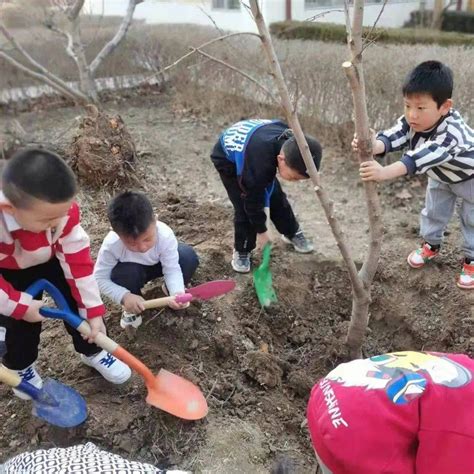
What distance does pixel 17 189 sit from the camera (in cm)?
171

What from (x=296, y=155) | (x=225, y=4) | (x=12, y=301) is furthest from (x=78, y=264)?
(x=225, y=4)

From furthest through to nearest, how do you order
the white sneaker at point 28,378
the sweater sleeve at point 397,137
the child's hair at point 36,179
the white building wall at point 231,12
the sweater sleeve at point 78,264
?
1. the white building wall at point 231,12
2. the sweater sleeve at point 397,137
3. the white sneaker at point 28,378
4. the sweater sleeve at point 78,264
5. the child's hair at point 36,179

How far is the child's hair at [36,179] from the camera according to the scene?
169 centimetres

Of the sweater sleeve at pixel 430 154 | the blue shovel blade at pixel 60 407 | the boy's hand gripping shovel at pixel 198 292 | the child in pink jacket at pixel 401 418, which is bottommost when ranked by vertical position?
the blue shovel blade at pixel 60 407

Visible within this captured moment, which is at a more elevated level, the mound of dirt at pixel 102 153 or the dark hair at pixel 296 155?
the dark hair at pixel 296 155

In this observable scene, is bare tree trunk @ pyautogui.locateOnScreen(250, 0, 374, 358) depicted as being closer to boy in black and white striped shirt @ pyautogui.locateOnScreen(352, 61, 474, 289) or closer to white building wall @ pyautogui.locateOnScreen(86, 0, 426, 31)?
boy in black and white striped shirt @ pyautogui.locateOnScreen(352, 61, 474, 289)

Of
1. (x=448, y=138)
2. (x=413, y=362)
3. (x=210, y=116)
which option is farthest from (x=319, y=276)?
(x=210, y=116)

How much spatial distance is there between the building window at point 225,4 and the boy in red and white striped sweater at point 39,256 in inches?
383

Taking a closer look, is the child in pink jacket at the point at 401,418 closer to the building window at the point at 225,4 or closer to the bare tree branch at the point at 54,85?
the bare tree branch at the point at 54,85

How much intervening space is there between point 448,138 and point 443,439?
1.78 m

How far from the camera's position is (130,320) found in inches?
105

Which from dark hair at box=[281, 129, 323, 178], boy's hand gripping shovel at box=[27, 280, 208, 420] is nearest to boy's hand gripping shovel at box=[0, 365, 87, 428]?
boy's hand gripping shovel at box=[27, 280, 208, 420]

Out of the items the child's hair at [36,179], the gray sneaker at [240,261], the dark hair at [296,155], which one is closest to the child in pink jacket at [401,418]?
the child's hair at [36,179]

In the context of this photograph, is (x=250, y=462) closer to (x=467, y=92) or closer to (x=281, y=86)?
(x=281, y=86)
